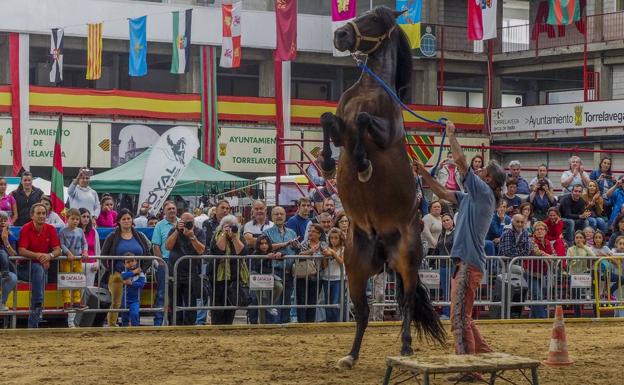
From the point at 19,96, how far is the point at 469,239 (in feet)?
87.9

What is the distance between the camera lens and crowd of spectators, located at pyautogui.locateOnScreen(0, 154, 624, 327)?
1453 centimetres

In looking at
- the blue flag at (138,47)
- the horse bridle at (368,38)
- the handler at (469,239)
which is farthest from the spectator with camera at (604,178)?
the blue flag at (138,47)

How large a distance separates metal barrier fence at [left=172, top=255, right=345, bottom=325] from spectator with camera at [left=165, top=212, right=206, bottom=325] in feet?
0.04

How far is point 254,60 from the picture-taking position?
138ft

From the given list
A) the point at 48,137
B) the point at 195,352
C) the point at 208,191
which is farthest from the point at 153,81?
the point at 195,352

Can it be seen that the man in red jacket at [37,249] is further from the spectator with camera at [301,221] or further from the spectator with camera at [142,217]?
the spectator with camera at [142,217]

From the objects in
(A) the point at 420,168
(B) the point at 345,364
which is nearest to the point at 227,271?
(B) the point at 345,364

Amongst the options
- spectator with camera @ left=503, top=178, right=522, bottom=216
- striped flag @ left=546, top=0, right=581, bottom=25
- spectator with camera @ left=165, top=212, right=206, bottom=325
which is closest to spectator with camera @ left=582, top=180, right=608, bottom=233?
spectator with camera @ left=503, top=178, right=522, bottom=216

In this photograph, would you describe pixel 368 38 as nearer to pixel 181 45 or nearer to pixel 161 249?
pixel 161 249

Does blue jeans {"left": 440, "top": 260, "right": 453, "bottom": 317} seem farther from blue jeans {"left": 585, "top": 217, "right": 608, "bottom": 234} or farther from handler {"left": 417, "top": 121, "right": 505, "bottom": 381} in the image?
handler {"left": 417, "top": 121, "right": 505, "bottom": 381}

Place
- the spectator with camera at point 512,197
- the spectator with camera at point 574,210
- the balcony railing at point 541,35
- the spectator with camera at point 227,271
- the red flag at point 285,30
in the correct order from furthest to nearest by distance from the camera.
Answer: the balcony railing at point 541,35, the red flag at point 285,30, the spectator with camera at point 574,210, the spectator with camera at point 512,197, the spectator with camera at point 227,271

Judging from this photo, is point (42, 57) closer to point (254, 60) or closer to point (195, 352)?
point (254, 60)

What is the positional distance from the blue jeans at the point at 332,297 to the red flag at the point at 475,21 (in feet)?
70.3

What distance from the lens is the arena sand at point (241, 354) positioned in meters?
9.75
